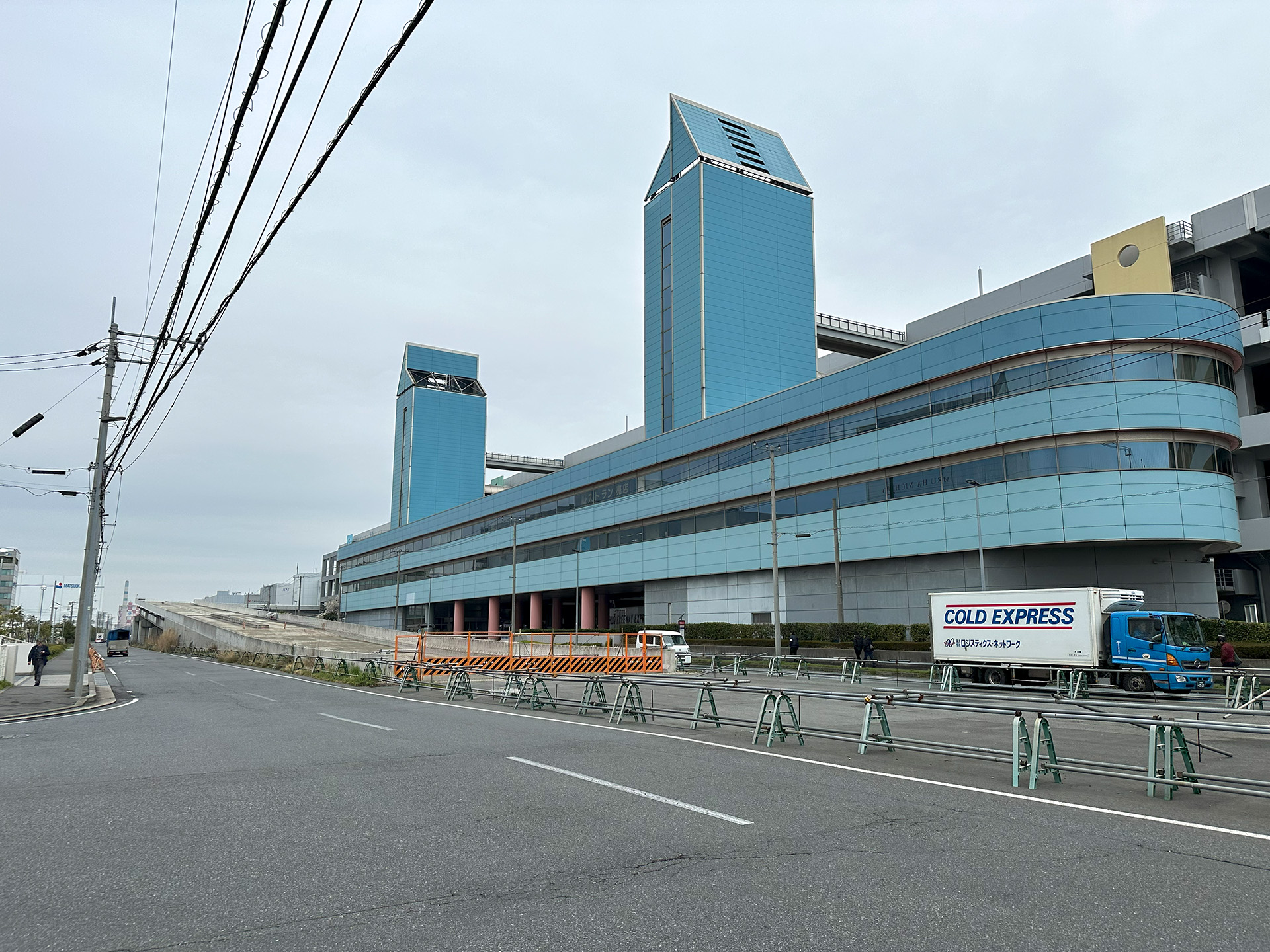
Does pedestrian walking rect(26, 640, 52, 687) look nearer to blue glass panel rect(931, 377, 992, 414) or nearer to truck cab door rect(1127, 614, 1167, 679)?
truck cab door rect(1127, 614, 1167, 679)

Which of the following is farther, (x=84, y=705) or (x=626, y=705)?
(x=84, y=705)

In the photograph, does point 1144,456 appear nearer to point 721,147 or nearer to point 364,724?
point 364,724

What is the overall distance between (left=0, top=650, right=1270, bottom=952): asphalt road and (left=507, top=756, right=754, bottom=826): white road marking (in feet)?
0.23

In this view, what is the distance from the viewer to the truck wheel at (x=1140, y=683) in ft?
84.3

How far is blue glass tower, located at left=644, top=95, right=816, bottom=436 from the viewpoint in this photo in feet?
208

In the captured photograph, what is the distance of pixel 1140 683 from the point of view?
2584 centimetres

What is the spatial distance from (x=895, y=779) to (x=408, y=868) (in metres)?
6.29

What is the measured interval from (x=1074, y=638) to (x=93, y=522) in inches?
1208

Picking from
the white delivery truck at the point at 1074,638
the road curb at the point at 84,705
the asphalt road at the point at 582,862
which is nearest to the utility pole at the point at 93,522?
the road curb at the point at 84,705

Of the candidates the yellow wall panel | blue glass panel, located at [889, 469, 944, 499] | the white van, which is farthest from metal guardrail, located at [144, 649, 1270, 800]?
the yellow wall panel

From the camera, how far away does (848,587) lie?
151 ft

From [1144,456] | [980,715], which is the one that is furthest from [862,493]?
[980,715]

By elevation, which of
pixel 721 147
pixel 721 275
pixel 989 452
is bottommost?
pixel 989 452

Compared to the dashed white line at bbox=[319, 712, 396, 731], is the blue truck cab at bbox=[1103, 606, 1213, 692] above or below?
above
